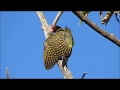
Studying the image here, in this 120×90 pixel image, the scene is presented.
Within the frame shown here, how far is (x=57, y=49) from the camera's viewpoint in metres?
1.67

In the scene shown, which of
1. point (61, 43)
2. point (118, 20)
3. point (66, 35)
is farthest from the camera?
point (66, 35)

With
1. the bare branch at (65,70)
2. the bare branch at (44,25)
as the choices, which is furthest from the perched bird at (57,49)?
the bare branch at (44,25)

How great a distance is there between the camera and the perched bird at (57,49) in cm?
167

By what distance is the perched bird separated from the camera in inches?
65.6

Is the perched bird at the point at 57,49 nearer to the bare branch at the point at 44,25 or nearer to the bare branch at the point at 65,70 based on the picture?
the bare branch at the point at 65,70

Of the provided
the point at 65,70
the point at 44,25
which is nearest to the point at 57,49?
the point at 65,70

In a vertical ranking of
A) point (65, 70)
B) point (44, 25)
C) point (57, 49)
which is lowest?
point (65, 70)

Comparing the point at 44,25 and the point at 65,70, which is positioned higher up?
Answer: the point at 44,25

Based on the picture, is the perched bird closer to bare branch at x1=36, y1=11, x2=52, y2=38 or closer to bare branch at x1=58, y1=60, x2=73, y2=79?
bare branch at x1=58, y1=60, x2=73, y2=79

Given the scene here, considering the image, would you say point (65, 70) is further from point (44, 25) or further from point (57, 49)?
point (44, 25)
